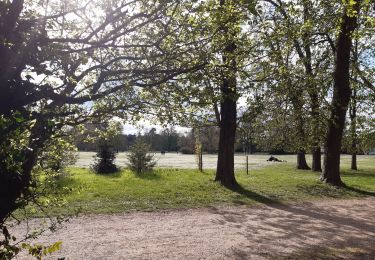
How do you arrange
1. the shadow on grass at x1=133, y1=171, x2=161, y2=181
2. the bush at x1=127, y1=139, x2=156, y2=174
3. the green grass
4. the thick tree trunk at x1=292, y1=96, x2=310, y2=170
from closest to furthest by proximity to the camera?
the green grass < the thick tree trunk at x1=292, y1=96, x2=310, y2=170 < the shadow on grass at x1=133, y1=171, x2=161, y2=181 < the bush at x1=127, y1=139, x2=156, y2=174

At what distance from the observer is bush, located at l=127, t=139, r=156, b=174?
74.0ft

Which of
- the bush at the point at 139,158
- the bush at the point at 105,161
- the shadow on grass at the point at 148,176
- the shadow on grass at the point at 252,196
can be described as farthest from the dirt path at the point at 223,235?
the bush at the point at 105,161

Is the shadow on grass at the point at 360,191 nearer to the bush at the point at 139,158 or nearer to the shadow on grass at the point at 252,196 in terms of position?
the shadow on grass at the point at 252,196

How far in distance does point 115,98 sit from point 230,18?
1.65m

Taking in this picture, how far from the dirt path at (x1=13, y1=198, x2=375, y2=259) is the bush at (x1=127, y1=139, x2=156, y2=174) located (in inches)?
425

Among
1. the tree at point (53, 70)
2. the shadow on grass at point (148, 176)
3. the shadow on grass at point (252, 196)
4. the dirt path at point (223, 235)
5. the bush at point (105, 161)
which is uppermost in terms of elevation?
the tree at point (53, 70)

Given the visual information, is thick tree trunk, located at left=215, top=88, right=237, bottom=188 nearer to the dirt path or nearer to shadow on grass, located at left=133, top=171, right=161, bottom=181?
shadow on grass, located at left=133, top=171, right=161, bottom=181

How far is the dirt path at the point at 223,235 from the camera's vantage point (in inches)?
295

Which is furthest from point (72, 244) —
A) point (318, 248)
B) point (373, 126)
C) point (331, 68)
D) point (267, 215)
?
point (373, 126)

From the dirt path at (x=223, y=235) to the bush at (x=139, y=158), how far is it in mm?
10783

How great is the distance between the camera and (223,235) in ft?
29.0

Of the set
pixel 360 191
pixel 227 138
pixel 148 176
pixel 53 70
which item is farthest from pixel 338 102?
pixel 53 70

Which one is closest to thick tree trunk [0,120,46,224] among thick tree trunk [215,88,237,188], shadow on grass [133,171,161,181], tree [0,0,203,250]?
tree [0,0,203,250]

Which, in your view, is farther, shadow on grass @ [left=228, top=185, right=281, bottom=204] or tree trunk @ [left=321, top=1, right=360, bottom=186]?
tree trunk @ [left=321, top=1, right=360, bottom=186]
